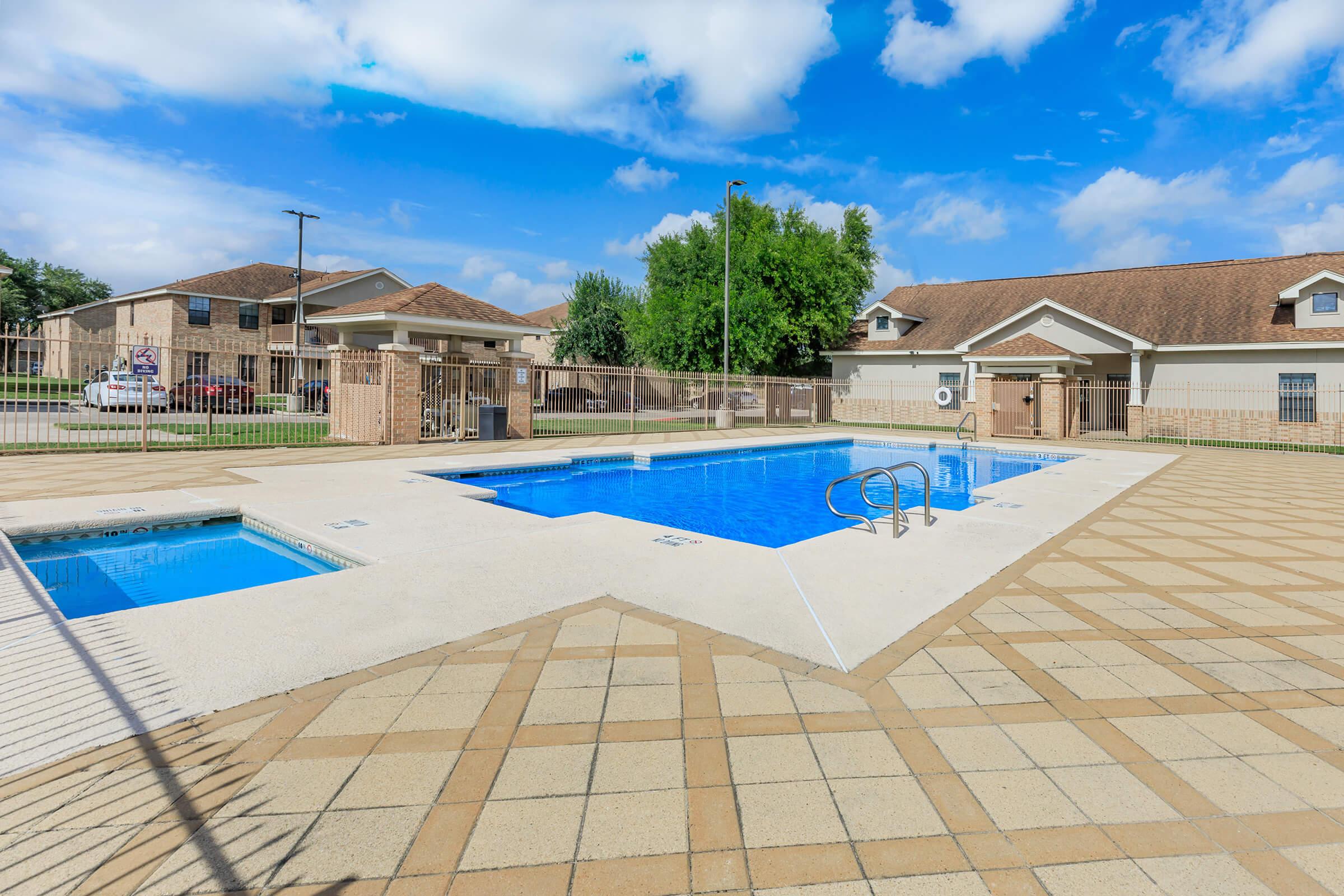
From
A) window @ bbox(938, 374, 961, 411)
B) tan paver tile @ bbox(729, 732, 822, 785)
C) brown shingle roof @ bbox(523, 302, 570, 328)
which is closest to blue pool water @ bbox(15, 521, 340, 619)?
tan paver tile @ bbox(729, 732, 822, 785)

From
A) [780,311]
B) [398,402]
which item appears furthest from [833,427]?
[398,402]

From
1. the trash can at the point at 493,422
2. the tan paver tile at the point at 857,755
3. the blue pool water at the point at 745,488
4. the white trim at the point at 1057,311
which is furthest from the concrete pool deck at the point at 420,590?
the white trim at the point at 1057,311

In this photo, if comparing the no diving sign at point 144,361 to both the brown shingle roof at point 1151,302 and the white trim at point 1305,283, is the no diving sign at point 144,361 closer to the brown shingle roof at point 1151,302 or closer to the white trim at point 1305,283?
the brown shingle roof at point 1151,302

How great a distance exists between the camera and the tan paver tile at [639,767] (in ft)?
8.63

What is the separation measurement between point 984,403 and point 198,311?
37419 millimetres

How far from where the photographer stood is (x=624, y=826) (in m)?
2.38

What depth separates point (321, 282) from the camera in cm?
3741

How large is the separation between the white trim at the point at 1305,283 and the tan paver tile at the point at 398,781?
29383 mm

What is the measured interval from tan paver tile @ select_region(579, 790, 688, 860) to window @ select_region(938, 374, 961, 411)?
29.6m

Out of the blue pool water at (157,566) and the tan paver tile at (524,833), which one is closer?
the tan paver tile at (524,833)

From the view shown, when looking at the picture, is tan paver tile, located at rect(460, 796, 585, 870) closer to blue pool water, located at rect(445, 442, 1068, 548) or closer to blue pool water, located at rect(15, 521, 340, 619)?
blue pool water, located at rect(15, 521, 340, 619)

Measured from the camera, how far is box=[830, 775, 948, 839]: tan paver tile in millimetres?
2373

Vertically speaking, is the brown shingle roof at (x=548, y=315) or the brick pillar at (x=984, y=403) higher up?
the brown shingle roof at (x=548, y=315)

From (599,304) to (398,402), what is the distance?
27.0 meters
